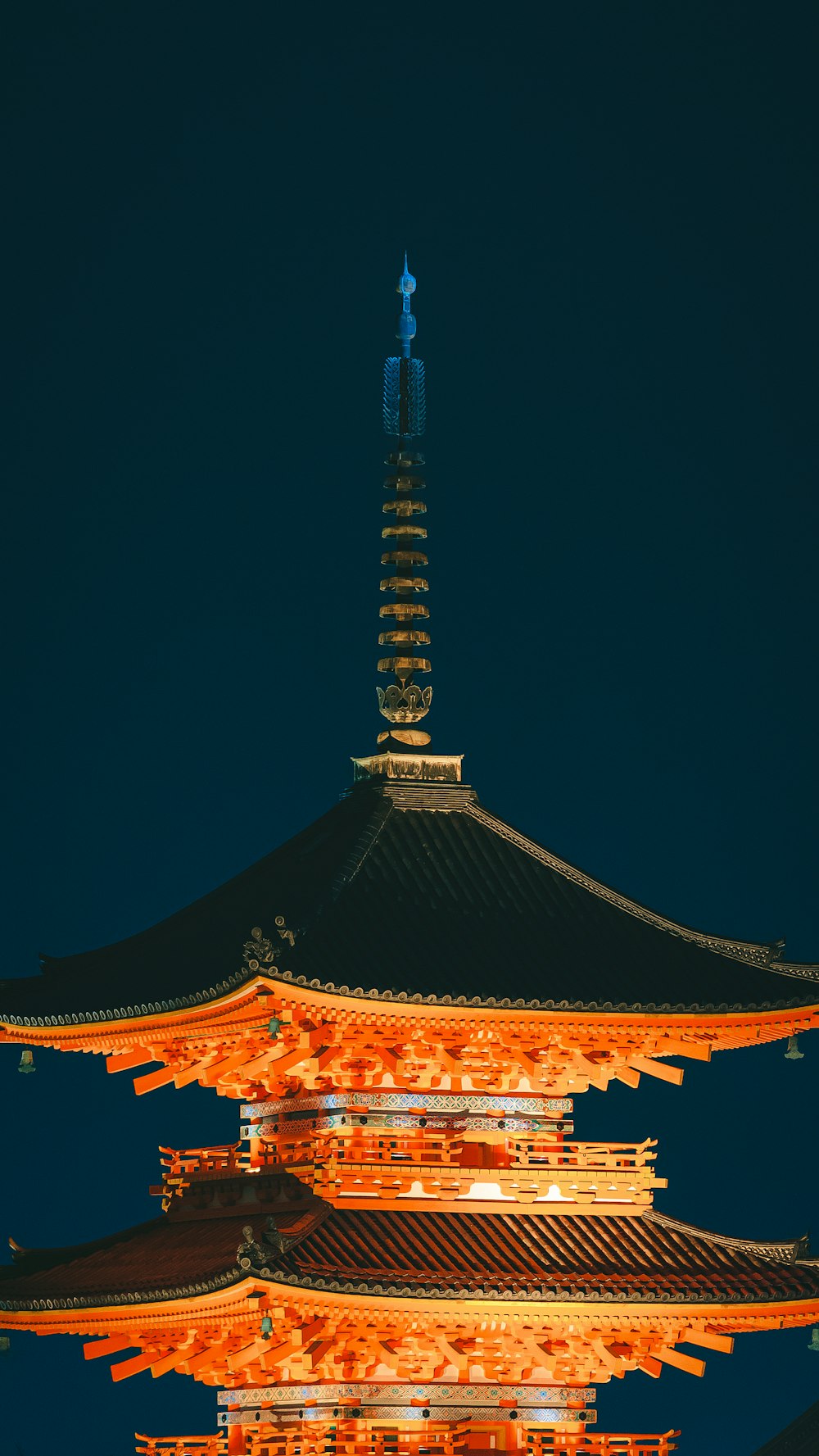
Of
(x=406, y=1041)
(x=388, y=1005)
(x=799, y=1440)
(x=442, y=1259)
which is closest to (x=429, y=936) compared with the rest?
(x=406, y=1041)

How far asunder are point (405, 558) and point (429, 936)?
349 cm

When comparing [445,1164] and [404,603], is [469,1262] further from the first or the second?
[404,603]

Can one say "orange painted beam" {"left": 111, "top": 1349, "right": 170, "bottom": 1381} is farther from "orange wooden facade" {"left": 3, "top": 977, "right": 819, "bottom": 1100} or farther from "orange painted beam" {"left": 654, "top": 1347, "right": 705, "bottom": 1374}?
"orange painted beam" {"left": 654, "top": 1347, "right": 705, "bottom": 1374}

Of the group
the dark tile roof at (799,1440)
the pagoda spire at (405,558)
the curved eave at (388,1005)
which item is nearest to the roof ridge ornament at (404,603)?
the pagoda spire at (405,558)

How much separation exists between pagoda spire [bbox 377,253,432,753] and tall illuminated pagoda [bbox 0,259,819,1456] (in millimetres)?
361

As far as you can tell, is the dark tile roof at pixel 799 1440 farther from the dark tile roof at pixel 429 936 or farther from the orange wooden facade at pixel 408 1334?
the dark tile roof at pixel 429 936

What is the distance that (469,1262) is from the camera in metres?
20.2

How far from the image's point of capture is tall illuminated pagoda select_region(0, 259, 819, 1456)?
20.0m

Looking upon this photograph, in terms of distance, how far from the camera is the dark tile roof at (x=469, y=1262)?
1970cm

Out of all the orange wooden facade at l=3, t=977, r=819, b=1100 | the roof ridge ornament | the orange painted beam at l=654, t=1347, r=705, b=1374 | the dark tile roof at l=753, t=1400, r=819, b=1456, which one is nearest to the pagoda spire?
the roof ridge ornament

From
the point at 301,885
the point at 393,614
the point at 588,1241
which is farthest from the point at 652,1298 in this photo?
the point at 393,614

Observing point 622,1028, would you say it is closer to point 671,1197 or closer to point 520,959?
point 520,959

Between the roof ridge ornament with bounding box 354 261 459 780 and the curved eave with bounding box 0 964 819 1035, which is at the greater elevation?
the roof ridge ornament with bounding box 354 261 459 780

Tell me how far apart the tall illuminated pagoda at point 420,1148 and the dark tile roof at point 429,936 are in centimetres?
2
